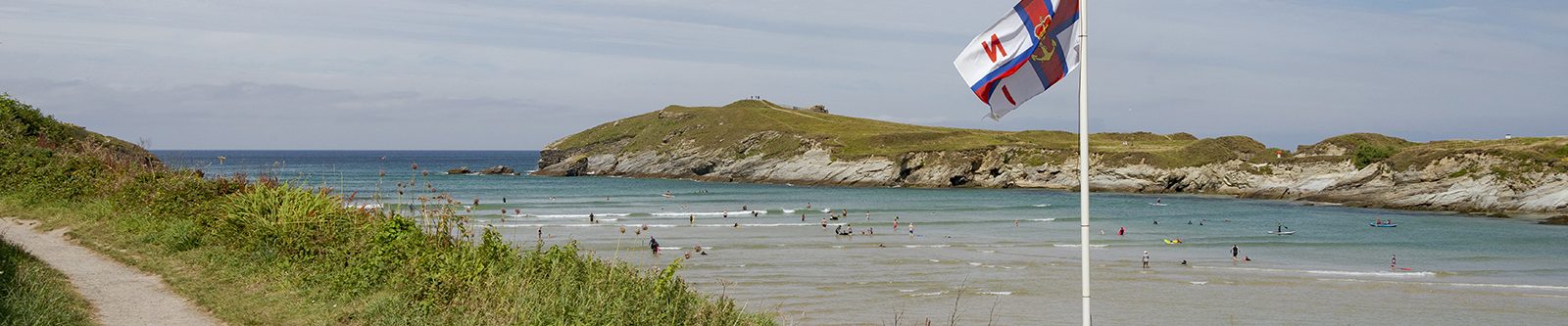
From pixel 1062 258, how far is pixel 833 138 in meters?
96.7

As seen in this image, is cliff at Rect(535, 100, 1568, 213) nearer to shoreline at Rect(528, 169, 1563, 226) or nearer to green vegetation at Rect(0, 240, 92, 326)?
shoreline at Rect(528, 169, 1563, 226)

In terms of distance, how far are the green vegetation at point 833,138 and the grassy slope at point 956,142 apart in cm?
12

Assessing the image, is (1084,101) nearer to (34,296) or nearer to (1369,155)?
(34,296)

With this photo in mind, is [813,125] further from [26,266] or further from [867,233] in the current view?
[26,266]

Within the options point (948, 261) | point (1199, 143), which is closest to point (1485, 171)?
point (1199, 143)

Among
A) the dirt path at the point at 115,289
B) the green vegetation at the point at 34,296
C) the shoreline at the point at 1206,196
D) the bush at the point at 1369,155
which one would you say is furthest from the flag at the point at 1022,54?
the bush at the point at 1369,155

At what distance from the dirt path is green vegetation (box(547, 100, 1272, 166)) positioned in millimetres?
103531

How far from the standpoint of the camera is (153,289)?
12.7 metres

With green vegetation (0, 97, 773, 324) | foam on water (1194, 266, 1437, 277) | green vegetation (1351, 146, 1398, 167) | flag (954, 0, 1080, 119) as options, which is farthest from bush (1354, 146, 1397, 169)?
flag (954, 0, 1080, 119)

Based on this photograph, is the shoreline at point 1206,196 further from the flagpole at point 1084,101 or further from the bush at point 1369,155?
the flagpole at point 1084,101

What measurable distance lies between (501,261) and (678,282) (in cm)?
206

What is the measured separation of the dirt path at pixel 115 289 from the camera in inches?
437

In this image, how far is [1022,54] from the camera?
10.1 metres

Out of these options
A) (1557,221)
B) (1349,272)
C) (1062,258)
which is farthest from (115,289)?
(1557,221)
